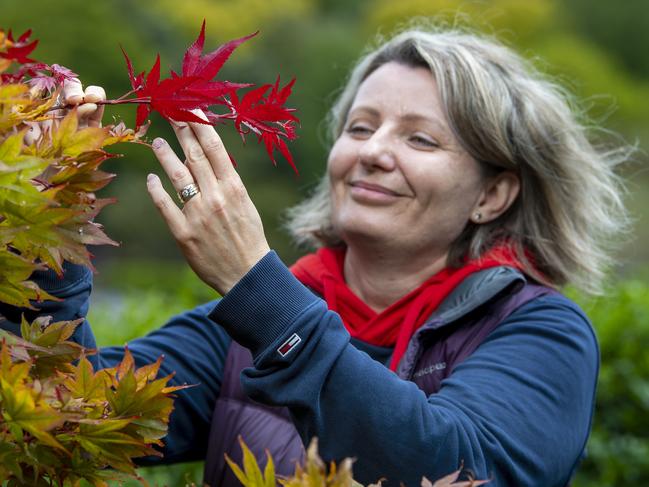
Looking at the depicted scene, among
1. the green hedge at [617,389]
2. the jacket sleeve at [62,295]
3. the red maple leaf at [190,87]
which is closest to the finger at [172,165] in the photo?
the red maple leaf at [190,87]

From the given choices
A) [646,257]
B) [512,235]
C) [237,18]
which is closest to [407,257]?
[512,235]

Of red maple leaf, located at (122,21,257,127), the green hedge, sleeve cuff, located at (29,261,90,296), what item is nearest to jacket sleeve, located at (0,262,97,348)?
sleeve cuff, located at (29,261,90,296)

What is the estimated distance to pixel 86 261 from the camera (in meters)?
1.30

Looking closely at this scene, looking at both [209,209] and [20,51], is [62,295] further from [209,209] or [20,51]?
[20,51]

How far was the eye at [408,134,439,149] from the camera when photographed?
8.77 feet

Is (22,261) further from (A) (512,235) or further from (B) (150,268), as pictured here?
(B) (150,268)

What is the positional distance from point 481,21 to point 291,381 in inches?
105

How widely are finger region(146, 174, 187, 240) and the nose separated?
923mm

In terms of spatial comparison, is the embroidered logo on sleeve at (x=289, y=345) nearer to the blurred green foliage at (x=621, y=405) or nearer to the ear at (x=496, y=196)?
the ear at (x=496, y=196)

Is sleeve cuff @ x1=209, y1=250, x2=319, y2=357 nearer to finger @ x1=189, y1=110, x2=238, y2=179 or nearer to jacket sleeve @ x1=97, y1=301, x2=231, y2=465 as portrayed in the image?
finger @ x1=189, y1=110, x2=238, y2=179

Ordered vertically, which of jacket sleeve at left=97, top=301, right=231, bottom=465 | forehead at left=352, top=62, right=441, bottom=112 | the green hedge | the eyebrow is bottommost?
the green hedge

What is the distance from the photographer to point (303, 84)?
44.3 meters

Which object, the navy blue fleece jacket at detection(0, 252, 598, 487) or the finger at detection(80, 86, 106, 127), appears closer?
the finger at detection(80, 86, 106, 127)

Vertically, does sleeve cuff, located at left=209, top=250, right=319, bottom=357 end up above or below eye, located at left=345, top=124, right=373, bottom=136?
above
